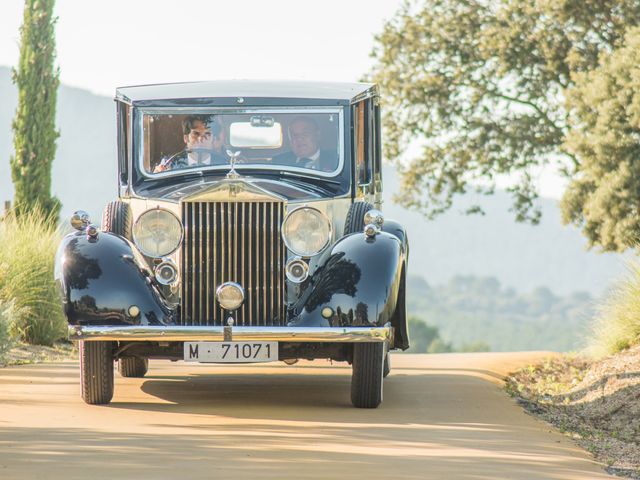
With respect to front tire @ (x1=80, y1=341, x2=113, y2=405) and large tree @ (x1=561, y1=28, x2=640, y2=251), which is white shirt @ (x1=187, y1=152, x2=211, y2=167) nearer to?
front tire @ (x1=80, y1=341, x2=113, y2=405)

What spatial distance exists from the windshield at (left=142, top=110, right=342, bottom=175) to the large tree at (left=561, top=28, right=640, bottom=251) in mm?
10699

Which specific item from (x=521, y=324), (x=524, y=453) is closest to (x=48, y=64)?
(x=524, y=453)

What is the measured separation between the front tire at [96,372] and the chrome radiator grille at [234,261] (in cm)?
63

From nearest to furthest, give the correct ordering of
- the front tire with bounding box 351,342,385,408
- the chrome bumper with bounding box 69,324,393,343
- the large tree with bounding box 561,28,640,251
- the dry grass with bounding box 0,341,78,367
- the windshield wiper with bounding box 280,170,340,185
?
→ the chrome bumper with bounding box 69,324,393,343 < the front tire with bounding box 351,342,385,408 < the windshield wiper with bounding box 280,170,340,185 < the dry grass with bounding box 0,341,78,367 < the large tree with bounding box 561,28,640,251

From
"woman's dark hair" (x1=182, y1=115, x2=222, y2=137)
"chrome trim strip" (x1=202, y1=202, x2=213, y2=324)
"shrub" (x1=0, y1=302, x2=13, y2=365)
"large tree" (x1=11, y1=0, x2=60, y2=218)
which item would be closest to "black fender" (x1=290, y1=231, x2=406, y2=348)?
"chrome trim strip" (x1=202, y1=202, x2=213, y2=324)

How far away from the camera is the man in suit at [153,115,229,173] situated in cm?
1011

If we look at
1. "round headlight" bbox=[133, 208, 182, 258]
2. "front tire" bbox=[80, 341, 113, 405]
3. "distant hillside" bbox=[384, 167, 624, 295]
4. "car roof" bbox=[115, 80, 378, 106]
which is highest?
"car roof" bbox=[115, 80, 378, 106]

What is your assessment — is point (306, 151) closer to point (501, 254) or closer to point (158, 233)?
point (158, 233)

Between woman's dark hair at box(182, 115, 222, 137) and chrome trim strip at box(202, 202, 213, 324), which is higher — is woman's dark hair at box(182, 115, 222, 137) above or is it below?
above

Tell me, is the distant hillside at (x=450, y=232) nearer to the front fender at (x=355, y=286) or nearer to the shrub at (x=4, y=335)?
the shrub at (x=4, y=335)

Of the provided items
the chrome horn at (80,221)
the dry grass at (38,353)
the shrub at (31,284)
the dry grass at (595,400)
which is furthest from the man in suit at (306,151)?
the shrub at (31,284)

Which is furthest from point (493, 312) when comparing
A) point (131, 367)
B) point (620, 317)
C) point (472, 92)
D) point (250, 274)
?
point (250, 274)

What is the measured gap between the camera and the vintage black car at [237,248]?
8703 millimetres

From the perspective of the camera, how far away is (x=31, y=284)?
51.5 feet
